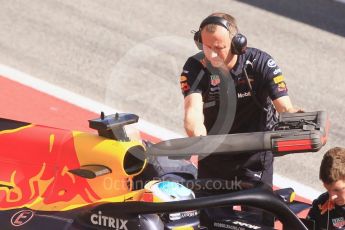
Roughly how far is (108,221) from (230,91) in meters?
1.62

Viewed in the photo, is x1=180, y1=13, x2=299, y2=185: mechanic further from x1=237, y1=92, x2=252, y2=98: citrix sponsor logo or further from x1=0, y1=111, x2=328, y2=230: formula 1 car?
x1=0, y1=111, x2=328, y2=230: formula 1 car

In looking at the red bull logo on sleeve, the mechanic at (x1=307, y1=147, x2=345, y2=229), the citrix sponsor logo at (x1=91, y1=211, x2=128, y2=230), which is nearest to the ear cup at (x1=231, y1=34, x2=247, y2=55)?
the mechanic at (x1=307, y1=147, x2=345, y2=229)

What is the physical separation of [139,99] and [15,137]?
14.5 feet

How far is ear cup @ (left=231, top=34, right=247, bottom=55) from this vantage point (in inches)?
229

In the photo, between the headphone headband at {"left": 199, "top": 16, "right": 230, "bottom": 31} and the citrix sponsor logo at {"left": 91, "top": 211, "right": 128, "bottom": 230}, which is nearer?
the citrix sponsor logo at {"left": 91, "top": 211, "right": 128, "bottom": 230}

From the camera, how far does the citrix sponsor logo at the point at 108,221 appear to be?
198 inches

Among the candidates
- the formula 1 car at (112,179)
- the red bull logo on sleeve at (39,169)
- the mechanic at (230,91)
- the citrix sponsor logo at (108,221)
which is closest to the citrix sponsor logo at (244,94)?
the mechanic at (230,91)

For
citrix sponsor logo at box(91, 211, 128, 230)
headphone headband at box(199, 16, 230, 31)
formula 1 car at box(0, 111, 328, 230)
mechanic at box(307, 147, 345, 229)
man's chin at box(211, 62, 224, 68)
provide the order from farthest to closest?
man's chin at box(211, 62, 224, 68)
headphone headband at box(199, 16, 230, 31)
mechanic at box(307, 147, 345, 229)
citrix sponsor logo at box(91, 211, 128, 230)
formula 1 car at box(0, 111, 328, 230)

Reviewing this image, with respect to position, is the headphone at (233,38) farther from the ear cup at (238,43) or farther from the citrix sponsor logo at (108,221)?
the citrix sponsor logo at (108,221)

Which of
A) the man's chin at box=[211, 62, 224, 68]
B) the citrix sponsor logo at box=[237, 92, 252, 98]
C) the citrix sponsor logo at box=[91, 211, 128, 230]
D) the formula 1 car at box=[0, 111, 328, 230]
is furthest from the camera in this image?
the citrix sponsor logo at box=[237, 92, 252, 98]

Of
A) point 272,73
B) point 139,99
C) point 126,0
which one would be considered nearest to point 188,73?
point 272,73

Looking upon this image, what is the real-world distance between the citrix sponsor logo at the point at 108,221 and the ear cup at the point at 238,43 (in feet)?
5.40

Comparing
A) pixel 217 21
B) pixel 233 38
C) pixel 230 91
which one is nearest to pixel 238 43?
pixel 233 38

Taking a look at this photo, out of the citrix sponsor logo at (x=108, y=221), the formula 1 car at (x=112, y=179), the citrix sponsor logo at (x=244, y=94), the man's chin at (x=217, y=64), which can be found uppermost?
the man's chin at (x=217, y=64)
